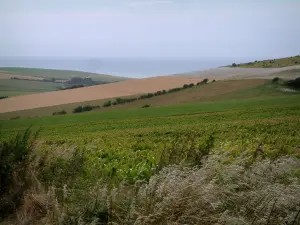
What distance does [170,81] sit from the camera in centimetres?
6994

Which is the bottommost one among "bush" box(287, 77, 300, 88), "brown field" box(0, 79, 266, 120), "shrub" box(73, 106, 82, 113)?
"shrub" box(73, 106, 82, 113)

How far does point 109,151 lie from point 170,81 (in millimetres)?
61107

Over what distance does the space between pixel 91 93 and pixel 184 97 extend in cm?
2470

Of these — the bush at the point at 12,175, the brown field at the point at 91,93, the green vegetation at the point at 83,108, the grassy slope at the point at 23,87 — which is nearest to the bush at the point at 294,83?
the brown field at the point at 91,93

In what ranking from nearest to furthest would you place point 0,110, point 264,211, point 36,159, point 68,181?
point 264,211 < point 68,181 < point 36,159 < point 0,110

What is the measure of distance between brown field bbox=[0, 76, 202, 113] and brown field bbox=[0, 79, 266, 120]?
167 inches

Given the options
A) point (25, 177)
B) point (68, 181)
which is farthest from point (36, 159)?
point (68, 181)

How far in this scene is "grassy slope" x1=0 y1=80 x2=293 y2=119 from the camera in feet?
145

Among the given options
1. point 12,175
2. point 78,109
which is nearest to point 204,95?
point 78,109

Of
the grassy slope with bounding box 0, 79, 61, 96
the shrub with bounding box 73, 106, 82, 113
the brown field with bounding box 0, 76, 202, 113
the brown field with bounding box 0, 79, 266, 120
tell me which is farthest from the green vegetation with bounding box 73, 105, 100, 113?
the grassy slope with bounding box 0, 79, 61, 96

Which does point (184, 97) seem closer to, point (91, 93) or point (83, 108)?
point (83, 108)

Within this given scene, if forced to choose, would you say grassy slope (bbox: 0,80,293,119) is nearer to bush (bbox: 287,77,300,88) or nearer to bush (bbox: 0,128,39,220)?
bush (bbox: 287,77,300,88)

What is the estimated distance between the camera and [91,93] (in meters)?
65.0

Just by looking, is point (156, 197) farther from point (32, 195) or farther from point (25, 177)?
point (25, 177)
